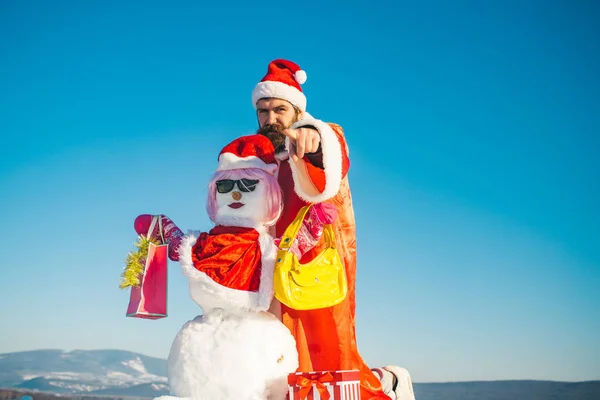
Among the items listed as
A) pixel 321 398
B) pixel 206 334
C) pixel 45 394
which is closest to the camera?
pixel 321 398

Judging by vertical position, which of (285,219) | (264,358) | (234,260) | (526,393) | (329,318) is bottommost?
(526,393)

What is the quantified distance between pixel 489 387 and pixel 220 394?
→ 497 cm

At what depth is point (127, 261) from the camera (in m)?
2.50

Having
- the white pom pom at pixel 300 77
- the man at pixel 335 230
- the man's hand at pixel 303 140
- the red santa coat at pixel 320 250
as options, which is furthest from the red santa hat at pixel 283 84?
the man's hand at pixel 303 140

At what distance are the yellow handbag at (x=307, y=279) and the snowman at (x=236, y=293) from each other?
0.11 meters

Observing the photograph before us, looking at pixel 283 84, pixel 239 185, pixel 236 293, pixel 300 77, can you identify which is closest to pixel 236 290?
pixel 236 293

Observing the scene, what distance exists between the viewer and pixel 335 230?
2.39m

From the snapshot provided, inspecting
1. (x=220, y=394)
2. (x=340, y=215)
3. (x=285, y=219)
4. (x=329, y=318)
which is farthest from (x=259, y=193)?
(x=220, y=394)

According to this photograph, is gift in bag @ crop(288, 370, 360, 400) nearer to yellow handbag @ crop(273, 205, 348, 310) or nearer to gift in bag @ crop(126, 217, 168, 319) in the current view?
yellow handbag @ crop(273, 205, 348, 310)

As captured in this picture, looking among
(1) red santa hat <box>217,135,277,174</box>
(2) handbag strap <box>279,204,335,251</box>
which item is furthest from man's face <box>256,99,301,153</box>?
(2) handbag strap <box>279,204,335,251</box>

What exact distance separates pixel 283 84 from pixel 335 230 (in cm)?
86

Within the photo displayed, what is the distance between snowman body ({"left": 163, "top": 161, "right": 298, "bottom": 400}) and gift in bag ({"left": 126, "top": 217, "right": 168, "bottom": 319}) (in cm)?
23

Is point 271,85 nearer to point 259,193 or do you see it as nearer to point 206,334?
point 259,193

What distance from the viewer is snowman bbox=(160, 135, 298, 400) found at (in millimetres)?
2074
